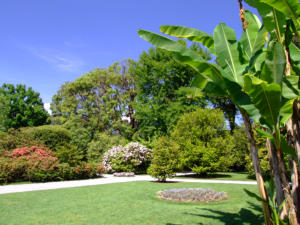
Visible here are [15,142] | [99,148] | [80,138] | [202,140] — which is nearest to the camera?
[202,140]

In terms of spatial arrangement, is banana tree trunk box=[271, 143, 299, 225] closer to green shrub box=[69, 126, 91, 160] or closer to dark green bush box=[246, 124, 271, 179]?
dark green bush box=[246, 124, 271, 179]

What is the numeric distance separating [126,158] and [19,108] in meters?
A: 23.3

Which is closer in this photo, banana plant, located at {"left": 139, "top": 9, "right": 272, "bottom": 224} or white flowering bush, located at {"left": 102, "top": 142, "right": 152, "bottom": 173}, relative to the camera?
banana plant, located at {"left": 139, "top": 9, "right": 272, "bottom": 224}

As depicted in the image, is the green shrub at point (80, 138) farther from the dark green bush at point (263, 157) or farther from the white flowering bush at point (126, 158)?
the dark green bush at point (263, 157)

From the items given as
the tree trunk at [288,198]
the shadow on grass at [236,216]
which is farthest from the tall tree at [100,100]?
the tree trunk at [288,198]

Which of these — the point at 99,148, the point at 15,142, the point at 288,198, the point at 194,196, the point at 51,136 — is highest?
the point at 51,136

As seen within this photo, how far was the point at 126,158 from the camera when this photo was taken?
800 inches

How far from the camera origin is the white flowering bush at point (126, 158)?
20516 millimetres

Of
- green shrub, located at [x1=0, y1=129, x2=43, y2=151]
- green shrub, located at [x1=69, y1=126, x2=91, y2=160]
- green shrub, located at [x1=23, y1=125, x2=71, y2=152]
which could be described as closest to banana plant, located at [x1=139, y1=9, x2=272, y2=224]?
green shrub, located at [x1=0, y1=129, x2=43, y2=151]

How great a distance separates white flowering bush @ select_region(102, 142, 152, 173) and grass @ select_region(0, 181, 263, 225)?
11.3 meters

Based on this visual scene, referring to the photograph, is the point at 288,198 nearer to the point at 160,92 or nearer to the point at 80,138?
the point at 160,92

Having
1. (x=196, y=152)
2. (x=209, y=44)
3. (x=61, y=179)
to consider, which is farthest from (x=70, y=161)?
(x=209, y=44)

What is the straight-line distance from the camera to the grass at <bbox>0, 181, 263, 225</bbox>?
590cm

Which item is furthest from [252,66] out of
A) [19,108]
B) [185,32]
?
[19,108]
